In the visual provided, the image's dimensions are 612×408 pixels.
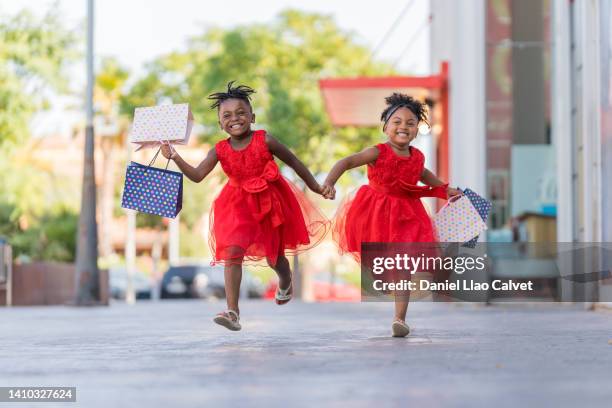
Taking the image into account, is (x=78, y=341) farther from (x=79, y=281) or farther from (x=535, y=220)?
(x=79, y=281)

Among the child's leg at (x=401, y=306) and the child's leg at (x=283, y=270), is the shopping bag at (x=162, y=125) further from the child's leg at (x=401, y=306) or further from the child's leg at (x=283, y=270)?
the child's leg at (x=401, y=306)

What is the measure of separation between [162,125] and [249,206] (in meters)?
0.82

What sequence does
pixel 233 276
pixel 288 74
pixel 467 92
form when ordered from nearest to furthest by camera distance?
pixel 233 276
pixel 467 92
pixel 288 74

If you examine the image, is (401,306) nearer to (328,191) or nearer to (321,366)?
(328,191)

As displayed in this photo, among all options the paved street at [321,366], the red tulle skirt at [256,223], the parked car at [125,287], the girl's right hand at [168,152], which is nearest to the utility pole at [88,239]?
the paved street at [321,366]

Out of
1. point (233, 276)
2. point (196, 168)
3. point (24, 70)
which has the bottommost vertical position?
point (233, 276)

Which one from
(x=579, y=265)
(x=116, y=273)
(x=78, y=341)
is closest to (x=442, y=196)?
(x=78, y=341)

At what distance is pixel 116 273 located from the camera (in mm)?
46781

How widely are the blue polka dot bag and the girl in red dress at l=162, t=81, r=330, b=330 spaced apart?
229mm

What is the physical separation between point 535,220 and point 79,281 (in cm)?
797

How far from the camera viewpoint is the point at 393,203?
9414 mm

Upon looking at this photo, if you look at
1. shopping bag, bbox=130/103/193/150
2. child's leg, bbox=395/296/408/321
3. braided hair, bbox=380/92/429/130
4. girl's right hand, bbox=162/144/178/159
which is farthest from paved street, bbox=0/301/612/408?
braided hair, bbox=380/92/429/130

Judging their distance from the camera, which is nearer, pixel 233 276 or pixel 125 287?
pixel 233 276

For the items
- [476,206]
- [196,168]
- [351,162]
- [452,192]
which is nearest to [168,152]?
[196,168]
